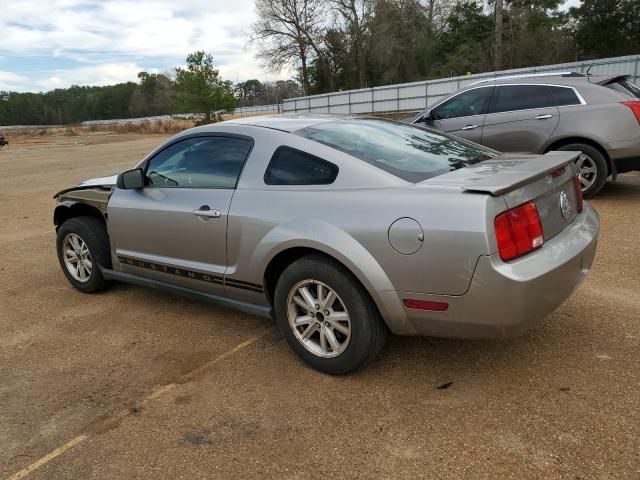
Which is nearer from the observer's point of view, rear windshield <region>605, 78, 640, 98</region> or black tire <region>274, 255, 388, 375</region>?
black tire <region>274, 255, 388, 375</region>

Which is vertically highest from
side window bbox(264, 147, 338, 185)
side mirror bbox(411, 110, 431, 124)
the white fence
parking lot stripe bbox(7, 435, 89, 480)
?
the white fence

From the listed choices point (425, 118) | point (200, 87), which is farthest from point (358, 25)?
point (425, 118)

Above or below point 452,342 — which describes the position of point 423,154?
above

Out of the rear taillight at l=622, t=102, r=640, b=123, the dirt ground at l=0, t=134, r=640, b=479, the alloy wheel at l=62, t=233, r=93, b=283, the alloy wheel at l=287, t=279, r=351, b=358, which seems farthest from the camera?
the rear taillight at l=622, t=102, r=640, b=123

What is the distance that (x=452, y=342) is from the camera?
3424mm

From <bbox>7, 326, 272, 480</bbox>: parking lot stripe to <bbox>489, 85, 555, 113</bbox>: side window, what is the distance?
5.30 meters

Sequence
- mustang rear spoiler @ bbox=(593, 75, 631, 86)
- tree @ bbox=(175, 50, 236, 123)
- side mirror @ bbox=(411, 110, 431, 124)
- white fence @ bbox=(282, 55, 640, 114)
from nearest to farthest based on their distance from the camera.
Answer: mustang rear spoiler @ bbox=(593, 75, 631, 86) < side mirror @ bbox=(411, 110, 431, 124) < white fence @ bbox=(282, 55, 640, 114) < tree @ bbox=(175, 50, 236, 123)

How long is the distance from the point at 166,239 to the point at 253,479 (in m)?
1.98

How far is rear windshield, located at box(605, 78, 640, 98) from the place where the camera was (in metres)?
6.72

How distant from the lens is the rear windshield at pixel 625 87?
6.72 metres

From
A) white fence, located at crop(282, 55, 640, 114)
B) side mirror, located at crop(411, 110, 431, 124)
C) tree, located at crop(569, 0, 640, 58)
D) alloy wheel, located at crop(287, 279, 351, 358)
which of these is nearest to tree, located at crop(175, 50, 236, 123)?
white fence, located at crop(282, 55, 640, 114)

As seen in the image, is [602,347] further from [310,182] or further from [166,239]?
[166,239]

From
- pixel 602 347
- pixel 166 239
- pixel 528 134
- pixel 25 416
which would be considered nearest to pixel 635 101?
pixel 528 134

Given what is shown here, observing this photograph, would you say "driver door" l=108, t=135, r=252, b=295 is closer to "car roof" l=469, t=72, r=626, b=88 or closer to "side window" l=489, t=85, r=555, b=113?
"side window" l=489, t=85, r=555, b=113
